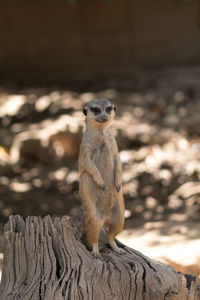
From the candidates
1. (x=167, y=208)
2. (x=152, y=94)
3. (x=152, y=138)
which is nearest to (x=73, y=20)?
(x=152, y=94)

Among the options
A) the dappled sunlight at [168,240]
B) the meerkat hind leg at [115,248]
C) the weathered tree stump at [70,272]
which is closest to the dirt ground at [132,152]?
the dappled sunlight at [168,240]

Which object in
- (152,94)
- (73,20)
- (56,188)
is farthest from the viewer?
(73,20)

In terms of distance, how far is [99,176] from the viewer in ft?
10.7

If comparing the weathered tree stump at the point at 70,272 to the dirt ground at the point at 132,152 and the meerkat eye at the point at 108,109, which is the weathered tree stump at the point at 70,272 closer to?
the meerkat eye at the point at 108,109

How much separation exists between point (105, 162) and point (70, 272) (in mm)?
719

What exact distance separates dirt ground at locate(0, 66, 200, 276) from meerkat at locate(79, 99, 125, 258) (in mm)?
1434

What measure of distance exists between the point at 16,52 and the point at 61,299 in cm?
781

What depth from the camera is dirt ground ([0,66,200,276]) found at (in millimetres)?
6011

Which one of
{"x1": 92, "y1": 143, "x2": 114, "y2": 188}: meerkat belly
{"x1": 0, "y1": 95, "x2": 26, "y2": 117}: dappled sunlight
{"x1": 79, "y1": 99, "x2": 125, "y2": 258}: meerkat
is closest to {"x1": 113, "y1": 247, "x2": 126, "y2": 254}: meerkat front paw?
{"x1": 79, "y1": 99, "x2": 125, "y2": 258}: meerkat

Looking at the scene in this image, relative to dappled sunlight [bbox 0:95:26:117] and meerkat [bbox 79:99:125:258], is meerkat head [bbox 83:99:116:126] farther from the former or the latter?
dappled sunlight [bbox 0:95:26:117]

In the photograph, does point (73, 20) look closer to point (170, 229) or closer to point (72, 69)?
point (72, 69)

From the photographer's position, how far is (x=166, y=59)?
1021cm

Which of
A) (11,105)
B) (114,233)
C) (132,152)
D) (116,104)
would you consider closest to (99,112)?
(114,233)

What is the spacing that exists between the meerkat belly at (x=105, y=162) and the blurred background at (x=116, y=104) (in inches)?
59.2
